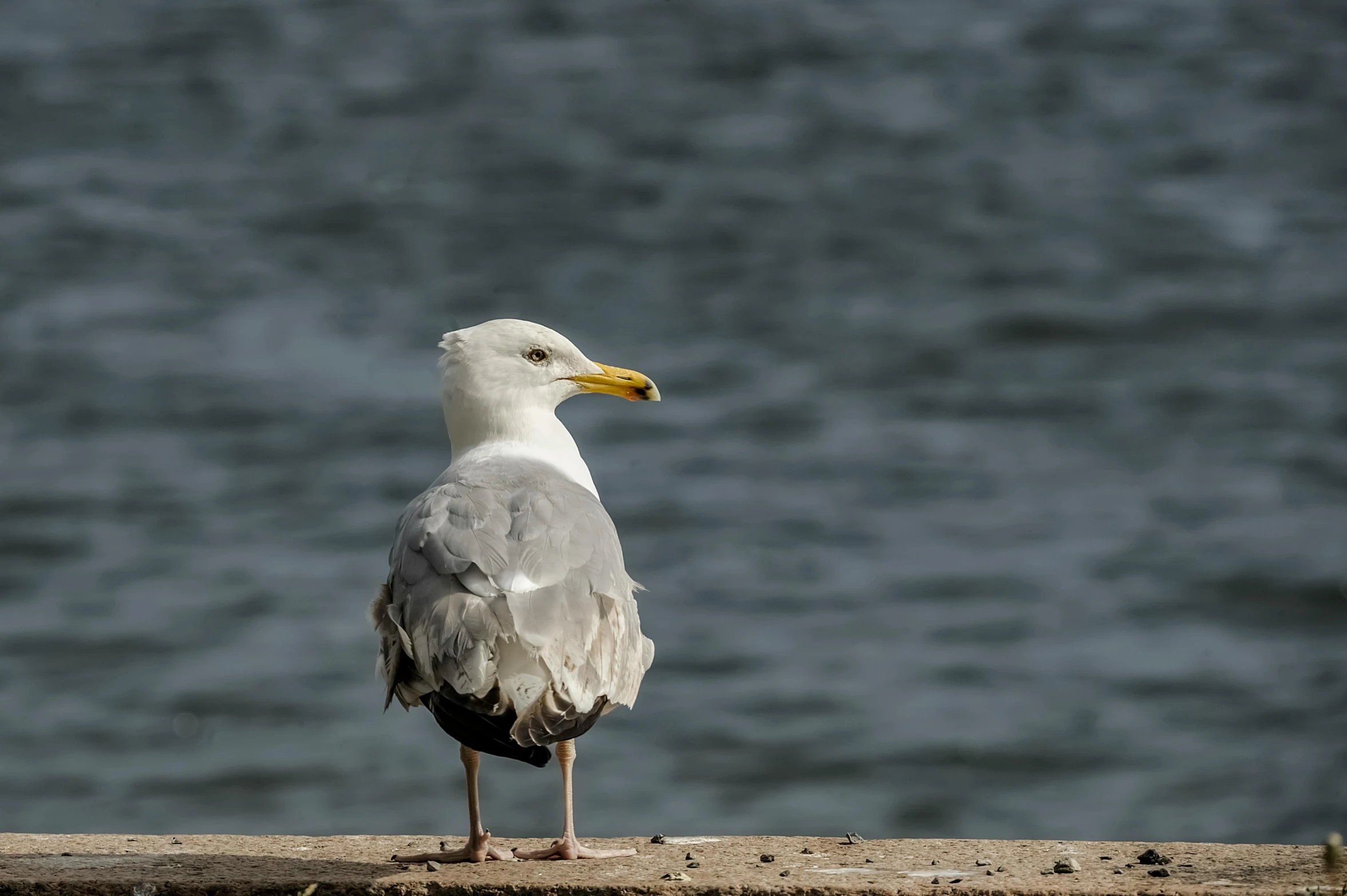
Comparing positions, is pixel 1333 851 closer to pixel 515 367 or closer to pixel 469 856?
pixel 469 856

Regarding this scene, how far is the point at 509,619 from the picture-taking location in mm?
4395

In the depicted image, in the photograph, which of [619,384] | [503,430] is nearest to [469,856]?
[503,430]

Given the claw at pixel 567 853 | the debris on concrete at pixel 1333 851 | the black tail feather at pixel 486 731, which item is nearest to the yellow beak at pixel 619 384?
the claw at pixel 567 853

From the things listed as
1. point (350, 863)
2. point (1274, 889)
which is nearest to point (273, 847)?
point (350, 863)

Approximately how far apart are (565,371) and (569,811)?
166 cm

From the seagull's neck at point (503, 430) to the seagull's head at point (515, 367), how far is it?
0.09 feet

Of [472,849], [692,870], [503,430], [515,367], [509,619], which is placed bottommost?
[692,870]

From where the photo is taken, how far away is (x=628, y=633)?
4.77 m

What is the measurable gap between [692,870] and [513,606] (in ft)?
2.67

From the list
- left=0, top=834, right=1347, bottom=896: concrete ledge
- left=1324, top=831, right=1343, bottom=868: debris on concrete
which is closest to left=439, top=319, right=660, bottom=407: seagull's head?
left=0, top=834, right=1347, bottom=896: concrete ledge

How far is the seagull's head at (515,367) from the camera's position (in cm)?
570

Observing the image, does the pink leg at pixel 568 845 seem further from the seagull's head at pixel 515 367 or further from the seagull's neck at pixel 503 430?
the seagull's head at pixel 515 367

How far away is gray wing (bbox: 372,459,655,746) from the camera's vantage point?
169 inches

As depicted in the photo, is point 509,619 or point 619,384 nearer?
point 509,619
